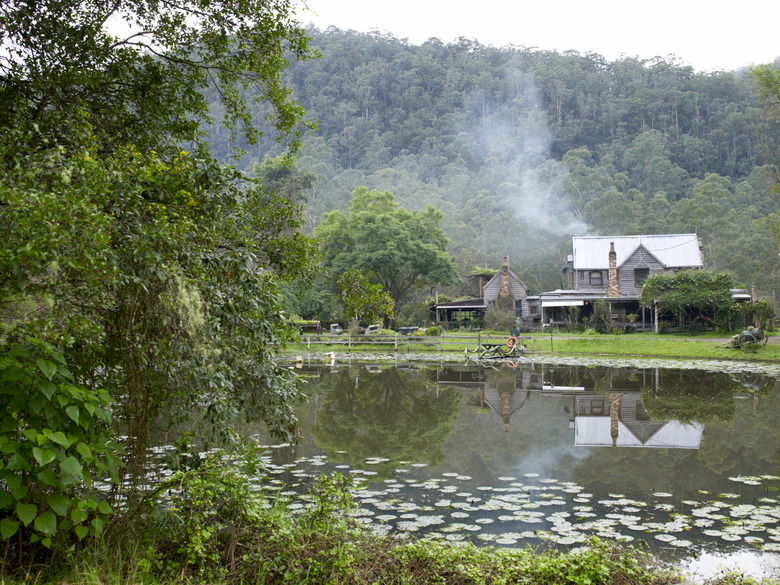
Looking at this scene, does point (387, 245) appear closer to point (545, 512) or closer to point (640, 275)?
point (640, 275)

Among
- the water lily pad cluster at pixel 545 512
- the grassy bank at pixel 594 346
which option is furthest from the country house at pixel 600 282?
the water lily pad cluster at pixel 545 512

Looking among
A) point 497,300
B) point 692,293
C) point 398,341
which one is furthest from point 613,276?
point 398,341

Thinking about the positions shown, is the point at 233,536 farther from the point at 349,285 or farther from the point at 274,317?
the point at 349,285

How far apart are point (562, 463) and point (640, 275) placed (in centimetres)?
4209

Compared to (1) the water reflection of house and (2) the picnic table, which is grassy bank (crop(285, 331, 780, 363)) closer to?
(2) the picnic table

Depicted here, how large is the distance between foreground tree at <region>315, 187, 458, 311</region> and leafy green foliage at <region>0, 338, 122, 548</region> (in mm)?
42058

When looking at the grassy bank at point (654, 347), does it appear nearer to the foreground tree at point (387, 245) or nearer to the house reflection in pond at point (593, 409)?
the house reflection in pond at point (593, 409)

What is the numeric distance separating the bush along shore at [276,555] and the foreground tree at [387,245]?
135 feet

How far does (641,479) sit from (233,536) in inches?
271

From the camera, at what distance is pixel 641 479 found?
973 cm

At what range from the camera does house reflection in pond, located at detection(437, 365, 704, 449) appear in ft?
42.2

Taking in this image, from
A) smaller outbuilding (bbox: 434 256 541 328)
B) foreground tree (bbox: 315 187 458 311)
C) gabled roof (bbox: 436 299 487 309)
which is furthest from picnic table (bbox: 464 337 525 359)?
gabled roof (bbox: 436 299 487 309)

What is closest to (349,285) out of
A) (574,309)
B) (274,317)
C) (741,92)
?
(274,317)

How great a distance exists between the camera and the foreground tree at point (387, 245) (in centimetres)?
4859
